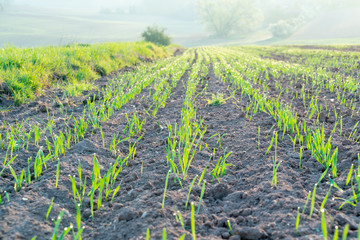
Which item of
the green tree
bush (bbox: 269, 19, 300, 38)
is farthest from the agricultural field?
the green tree

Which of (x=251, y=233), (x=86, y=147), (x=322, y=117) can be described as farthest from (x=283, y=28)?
(x=251, y=233)

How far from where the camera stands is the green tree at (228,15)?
Result: 6225cm

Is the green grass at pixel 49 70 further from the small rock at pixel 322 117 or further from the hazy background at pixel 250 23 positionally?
the hazy background at pixel 250 23

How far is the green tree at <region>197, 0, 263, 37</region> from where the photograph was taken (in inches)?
2451

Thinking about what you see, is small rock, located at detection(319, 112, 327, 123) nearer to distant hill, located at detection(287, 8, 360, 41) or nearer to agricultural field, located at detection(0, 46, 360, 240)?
agricultural field, located at detection(0, 46, 360, 240)

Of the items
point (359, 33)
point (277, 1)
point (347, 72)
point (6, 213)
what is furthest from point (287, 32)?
point (6, 213)

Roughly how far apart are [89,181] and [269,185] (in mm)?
1356

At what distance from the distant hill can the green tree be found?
13231 mm

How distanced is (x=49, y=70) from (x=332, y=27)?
56499 millimetres

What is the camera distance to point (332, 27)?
166 ft

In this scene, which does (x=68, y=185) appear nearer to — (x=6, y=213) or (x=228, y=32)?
(x=6, y=213)

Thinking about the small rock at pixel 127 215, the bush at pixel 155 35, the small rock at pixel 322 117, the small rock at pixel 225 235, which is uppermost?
the bush at pixel 155 35

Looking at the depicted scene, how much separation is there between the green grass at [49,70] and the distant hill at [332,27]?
4757 cm

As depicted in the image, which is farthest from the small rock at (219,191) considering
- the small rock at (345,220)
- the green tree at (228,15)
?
the green tree at (228,15)
